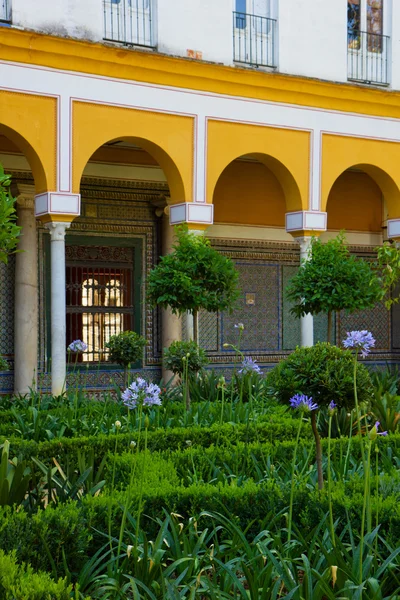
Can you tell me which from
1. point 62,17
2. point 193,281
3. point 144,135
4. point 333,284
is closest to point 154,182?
point 144,135

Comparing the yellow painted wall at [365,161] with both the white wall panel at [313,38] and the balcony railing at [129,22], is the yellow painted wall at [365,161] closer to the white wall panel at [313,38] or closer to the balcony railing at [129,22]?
the white wall panel at [313,38]

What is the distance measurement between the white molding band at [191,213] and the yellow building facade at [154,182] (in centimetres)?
3

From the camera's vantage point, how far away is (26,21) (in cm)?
1041

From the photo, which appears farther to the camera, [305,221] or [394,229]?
[394,229]

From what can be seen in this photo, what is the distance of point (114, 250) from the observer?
44.8ft

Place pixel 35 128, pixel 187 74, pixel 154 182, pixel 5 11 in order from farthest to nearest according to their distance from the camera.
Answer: pixel 154 182 → pixel 187 74 → pixel 35 128 → pixel 5 11

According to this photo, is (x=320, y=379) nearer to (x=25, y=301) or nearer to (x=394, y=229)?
(x=25, y=301)

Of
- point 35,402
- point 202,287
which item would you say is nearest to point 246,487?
point 35,402

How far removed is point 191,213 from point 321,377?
7098 mm

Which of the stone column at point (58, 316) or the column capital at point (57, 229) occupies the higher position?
the column capital at point (57, 229)

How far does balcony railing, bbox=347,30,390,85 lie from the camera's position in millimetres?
13117

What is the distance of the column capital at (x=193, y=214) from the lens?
1159 centimetres

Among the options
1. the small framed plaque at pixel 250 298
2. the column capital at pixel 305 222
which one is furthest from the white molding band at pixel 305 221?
the small framed plaque at pixel 250 298

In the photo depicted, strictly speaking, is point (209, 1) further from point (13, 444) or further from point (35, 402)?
point (13, 444)
